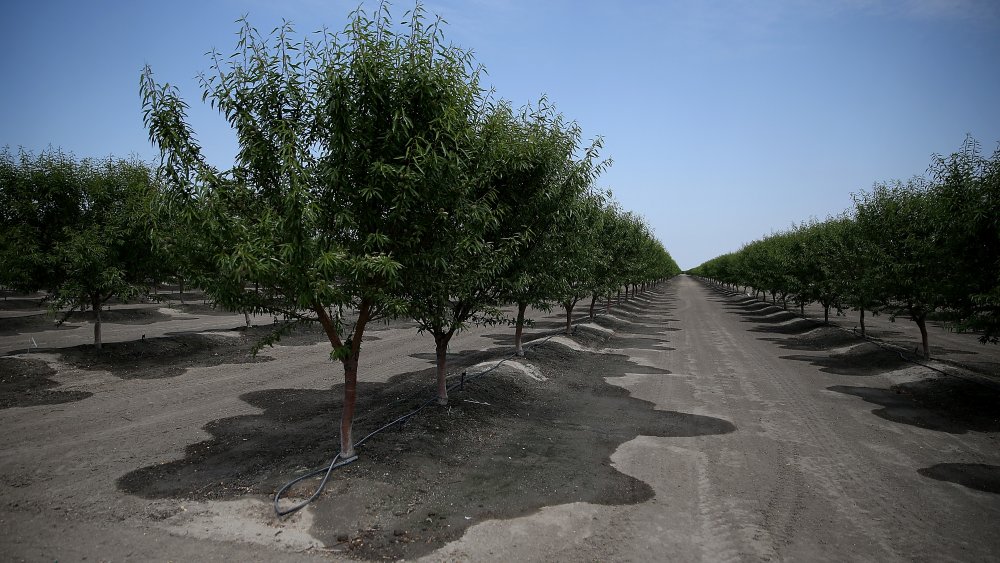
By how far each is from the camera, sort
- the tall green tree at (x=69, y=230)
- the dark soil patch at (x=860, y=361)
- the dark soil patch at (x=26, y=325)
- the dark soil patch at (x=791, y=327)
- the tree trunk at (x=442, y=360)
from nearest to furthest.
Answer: the tree trunk at (x=442, y=360) → the tall green tree at (x=69, y=230) → the dark soil patch at (x=860, y=361) → the dark soil patch at (x=26, y=325) → the dark soil patch at (x=791, y=327)

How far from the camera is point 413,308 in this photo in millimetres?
8562

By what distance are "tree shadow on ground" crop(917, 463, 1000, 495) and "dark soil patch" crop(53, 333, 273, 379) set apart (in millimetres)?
19699

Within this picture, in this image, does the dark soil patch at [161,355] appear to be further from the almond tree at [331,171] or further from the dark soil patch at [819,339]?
the dark soil patch at [819,339]

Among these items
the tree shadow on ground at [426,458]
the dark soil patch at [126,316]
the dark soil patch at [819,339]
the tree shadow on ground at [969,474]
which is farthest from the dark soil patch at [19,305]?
the dark soil patch at [819,339]

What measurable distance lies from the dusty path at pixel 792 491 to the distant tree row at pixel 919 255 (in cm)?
343

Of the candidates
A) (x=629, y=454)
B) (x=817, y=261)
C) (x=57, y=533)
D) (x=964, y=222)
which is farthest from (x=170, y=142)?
(x=817, y=261)

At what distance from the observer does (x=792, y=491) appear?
8.12 metres

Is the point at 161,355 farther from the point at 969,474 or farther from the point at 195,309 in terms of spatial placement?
the point at 969,474

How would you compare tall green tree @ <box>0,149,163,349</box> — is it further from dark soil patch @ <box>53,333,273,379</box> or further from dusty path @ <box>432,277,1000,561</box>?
dusty path @ <box>432,277,1000,561</box>

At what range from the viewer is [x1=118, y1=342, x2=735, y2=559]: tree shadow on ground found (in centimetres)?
697

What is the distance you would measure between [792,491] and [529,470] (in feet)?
14.4

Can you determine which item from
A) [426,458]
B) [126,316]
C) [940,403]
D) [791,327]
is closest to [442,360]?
[426,458]

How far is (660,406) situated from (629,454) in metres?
4.13

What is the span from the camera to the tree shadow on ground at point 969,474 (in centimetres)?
843
